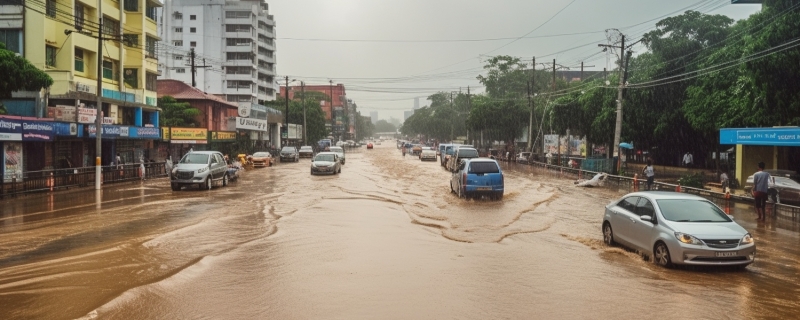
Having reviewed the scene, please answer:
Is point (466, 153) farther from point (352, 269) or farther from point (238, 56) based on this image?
point (238, 56)

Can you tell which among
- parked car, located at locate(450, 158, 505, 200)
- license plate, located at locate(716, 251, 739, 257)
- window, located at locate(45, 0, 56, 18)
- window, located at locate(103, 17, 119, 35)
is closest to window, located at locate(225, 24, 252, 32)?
window, located at locate(103, 17, 119, 35)

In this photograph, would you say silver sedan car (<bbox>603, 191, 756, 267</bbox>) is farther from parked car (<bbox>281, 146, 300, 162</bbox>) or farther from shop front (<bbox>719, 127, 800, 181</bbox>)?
parked car (<bbox>281, 146, 300, 162</bbox>)

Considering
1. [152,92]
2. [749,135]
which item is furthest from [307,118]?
[749,135]

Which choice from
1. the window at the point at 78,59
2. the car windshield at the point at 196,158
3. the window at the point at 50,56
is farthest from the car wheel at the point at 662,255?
the window at the point at 78,59

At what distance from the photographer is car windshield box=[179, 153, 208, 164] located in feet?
97.9

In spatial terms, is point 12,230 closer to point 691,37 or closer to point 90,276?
point 90,276

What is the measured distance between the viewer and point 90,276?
1029cm

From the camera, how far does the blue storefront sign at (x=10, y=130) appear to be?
85.7ft

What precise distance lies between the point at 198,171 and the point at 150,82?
79.8 feet

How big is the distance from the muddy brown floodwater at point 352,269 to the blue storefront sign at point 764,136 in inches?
310

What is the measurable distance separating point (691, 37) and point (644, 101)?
5207 mm

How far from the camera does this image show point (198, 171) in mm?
28781

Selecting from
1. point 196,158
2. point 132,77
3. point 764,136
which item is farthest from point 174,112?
point 764,136

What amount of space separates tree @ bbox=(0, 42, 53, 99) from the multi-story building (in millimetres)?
1337
